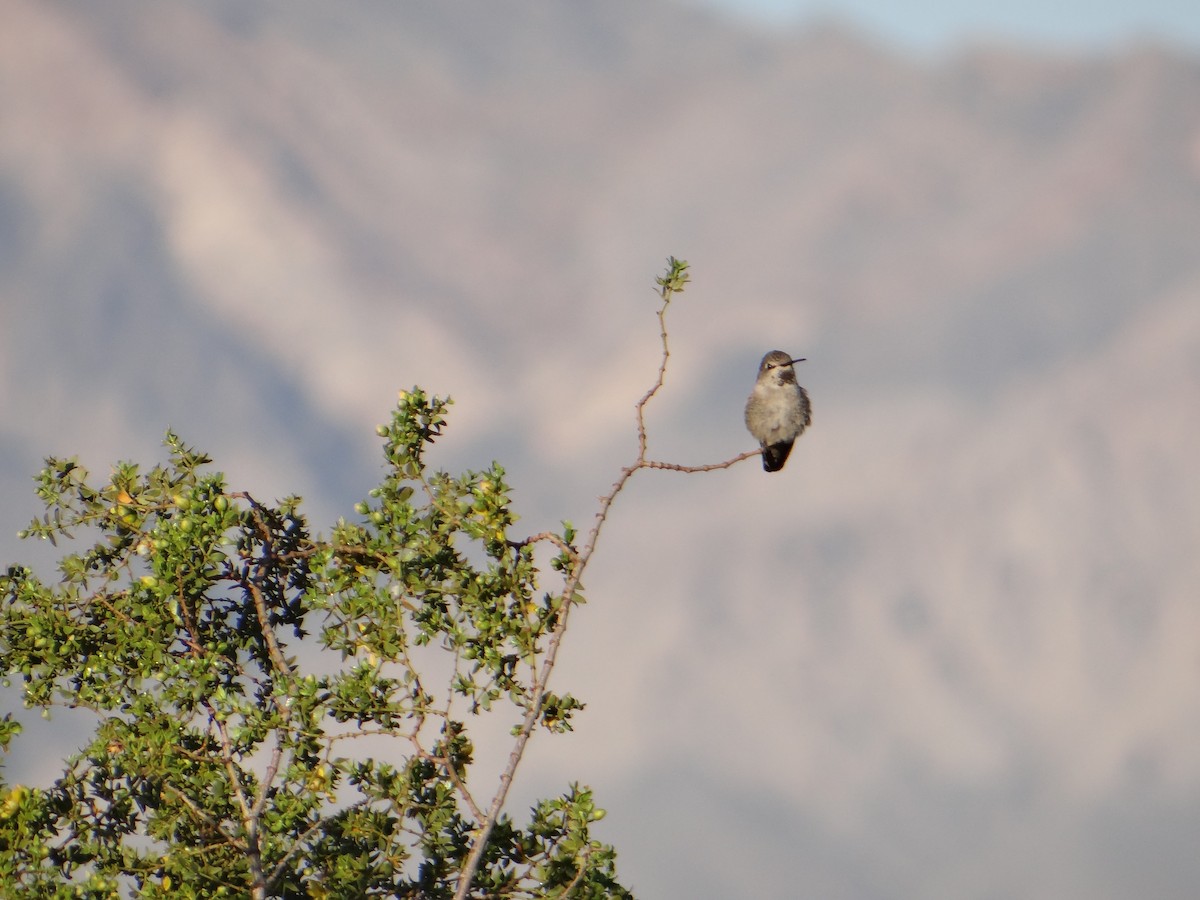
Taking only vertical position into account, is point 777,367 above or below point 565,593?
above

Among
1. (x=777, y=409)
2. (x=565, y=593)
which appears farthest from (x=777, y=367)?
(x=565, y=593)

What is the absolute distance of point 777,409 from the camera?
19.5 m

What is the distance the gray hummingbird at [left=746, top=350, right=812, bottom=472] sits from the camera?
1947cm

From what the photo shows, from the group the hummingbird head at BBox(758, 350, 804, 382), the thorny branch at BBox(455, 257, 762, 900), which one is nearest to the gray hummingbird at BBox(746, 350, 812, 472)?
the hummingbird head at BBox(758, 350, 804, 382)

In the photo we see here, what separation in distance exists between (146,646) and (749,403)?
1068 centimetres

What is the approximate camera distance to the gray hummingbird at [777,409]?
19469 mm

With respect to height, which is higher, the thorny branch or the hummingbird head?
the hummingbird head

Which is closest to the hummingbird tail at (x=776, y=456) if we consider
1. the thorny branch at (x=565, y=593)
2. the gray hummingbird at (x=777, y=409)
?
the gray hummingbird at (x=777, y=409)

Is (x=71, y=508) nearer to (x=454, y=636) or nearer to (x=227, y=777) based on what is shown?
(x=227, y=777)

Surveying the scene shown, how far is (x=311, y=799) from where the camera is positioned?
1066 centimetres

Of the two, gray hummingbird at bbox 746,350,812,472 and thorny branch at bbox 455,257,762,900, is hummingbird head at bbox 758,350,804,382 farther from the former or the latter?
thorny branch at bbox 455,257,762,900

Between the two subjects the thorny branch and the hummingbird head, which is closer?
the thorny branch

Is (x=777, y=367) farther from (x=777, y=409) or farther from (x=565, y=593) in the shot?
(x=565, y=593)

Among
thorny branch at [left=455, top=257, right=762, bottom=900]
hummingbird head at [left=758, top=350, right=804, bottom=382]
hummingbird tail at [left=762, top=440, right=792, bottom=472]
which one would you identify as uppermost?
hummingbird head at [left=758, top=350, right=804, bottom=382]
